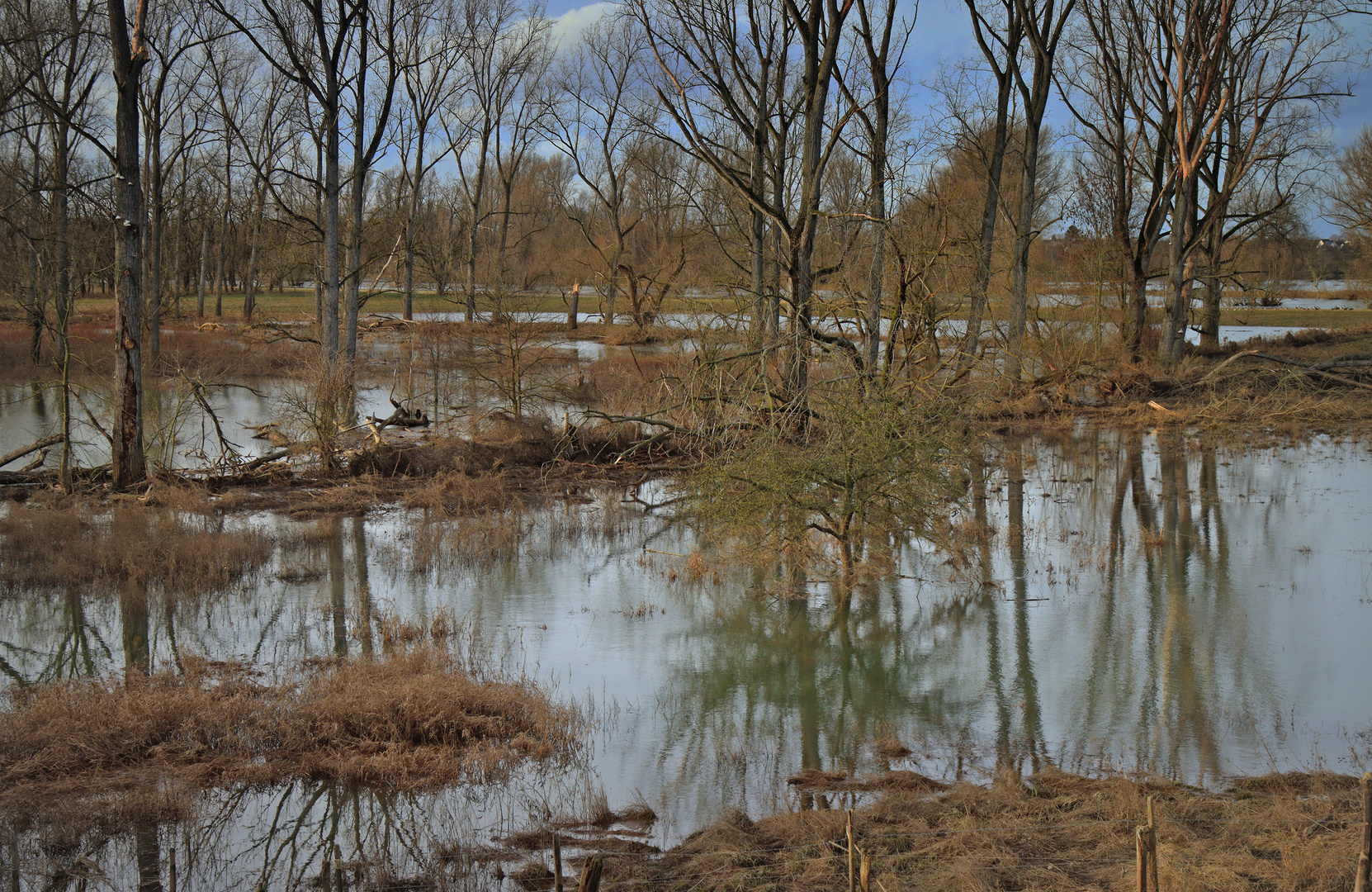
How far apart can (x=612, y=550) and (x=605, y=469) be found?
490 cm

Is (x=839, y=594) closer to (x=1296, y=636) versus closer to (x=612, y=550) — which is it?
(x=612, y=550)

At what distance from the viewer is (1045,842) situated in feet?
16.5

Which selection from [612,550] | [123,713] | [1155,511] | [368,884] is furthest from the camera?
[1155,511]

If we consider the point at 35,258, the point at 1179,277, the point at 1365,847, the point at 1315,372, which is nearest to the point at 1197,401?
the point at 1315,372

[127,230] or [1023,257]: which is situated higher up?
[1023,257]

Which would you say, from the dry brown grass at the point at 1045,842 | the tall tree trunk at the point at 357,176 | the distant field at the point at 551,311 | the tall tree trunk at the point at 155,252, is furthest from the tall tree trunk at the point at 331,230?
the dry brown grass at the point at 1045,842

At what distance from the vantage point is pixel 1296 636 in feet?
29.3

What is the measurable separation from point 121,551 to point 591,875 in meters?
9.68

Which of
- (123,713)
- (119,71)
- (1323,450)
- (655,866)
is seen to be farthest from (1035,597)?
(119,71)

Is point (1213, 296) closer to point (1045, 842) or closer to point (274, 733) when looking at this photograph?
point (1045, 842)

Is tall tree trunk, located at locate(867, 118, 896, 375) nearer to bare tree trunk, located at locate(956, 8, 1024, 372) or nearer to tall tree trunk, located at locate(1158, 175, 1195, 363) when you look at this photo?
bare tree trunk, located at locate(956, 8, 1024, 372)

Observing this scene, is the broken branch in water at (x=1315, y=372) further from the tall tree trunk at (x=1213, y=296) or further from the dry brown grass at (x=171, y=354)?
the dry brown grass at (x=171, y=354)

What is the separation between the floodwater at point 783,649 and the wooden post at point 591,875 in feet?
5.99

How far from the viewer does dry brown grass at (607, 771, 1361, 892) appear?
4.50 m
